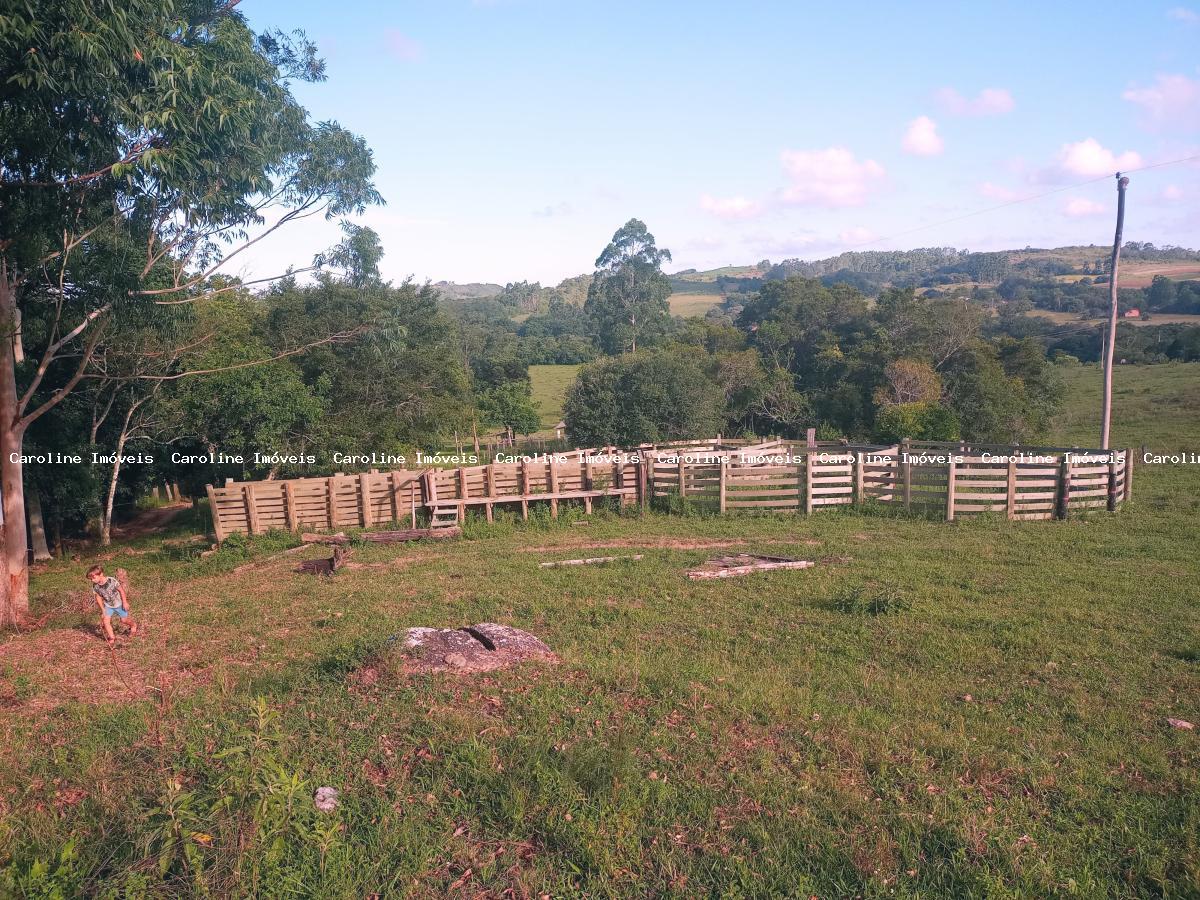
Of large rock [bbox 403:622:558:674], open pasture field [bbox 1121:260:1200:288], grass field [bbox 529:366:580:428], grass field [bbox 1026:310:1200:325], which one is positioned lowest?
grass field [bbox 529:366:580:428]

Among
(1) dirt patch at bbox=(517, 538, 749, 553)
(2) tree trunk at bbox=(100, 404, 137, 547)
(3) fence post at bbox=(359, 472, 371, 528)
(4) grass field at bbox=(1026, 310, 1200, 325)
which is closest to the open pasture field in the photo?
(4) grass field at bbox=(1026, 310, 1200, 325)

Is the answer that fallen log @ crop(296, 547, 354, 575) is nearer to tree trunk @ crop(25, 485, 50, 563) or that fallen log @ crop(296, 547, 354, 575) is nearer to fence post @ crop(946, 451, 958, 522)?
tree trunk @ crop(25, 485, 50, 563)

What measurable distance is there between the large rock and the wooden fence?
33.9 feet

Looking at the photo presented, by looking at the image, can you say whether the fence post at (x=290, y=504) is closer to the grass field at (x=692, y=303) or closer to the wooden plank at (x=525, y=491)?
the wooden plank at (x=525, y=491)

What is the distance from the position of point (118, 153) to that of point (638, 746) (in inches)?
433

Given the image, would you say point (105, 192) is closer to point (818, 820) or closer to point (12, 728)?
point (12, 728)

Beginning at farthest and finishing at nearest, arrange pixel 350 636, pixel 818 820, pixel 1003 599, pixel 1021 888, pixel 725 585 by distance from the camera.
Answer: pixel 725 585 → pixel 1003 599 → pixel 350 636 → pixel 818 820 → pixel 1021 888

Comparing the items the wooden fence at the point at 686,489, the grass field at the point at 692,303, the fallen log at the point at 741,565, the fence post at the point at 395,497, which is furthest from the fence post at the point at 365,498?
the grass field at the point at 692,303

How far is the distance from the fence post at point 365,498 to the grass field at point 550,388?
3201 cm

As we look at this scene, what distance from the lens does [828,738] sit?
6254mm

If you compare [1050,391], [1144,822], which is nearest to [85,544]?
[1144,822]

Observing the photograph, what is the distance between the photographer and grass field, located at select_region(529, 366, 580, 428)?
5572 centimetres

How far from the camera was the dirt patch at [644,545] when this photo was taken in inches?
598

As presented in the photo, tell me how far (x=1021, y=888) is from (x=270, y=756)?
4.46 meters
